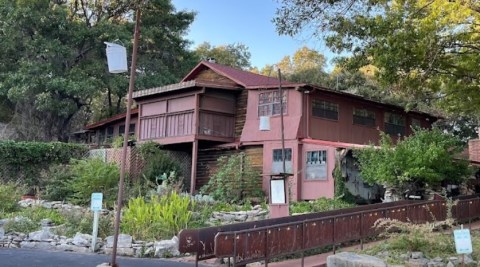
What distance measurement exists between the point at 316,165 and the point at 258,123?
3401mm

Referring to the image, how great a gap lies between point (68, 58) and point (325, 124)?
17226mm

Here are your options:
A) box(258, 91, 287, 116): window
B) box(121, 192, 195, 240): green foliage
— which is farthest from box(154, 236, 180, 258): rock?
box(258, 91, 287, 116): window

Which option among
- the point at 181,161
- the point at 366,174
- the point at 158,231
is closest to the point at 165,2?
the point at 181,161

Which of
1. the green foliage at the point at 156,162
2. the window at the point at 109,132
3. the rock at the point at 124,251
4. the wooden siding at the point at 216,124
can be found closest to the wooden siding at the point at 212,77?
the wooden siding at the point at 216,124

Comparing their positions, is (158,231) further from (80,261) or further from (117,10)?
(117,10)

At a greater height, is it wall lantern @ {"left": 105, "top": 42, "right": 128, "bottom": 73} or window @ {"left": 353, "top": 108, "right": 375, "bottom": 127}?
window @ {"left": 353, "top": 108, "right": 375, "bottom": 127}

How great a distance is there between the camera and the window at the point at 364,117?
2185 centimetres

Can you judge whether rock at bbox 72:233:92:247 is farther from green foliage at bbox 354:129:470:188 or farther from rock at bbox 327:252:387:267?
green foliage at bbox 354:129:470:188

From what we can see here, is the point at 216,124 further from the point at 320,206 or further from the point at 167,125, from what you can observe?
the point at 320,206

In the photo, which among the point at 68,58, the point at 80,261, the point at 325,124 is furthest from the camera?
the point at 68,58

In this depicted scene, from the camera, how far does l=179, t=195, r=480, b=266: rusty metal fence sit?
8320mm

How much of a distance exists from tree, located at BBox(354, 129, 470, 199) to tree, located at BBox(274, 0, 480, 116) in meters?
1.81

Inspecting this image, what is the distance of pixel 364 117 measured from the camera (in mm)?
22250

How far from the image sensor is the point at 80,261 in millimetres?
9383
